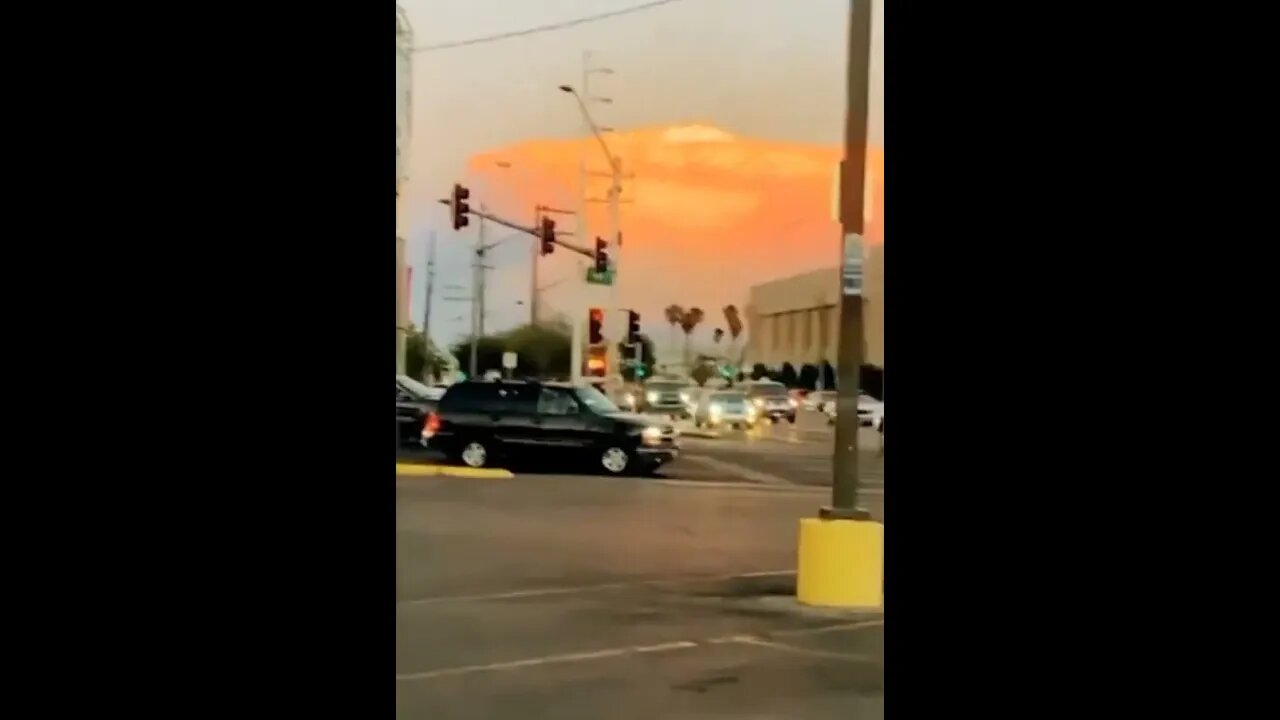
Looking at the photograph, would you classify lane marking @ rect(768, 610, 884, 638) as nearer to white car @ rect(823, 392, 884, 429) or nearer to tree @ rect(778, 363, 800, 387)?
white car @ rect(823, 392, 884, 429)

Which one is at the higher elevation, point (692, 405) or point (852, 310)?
point (852, 310)

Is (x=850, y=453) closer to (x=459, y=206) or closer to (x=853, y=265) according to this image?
(x=853, y=265)

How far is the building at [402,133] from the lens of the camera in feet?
12.3

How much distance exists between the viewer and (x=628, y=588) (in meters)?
4.71

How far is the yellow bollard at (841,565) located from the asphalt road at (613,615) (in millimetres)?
71

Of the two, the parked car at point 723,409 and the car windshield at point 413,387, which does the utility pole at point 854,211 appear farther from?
the car windshield at point 413,387

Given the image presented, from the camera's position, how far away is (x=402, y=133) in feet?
13.1

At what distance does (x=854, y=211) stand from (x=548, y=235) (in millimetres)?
1086

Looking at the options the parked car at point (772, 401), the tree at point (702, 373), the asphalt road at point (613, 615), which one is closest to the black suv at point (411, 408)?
the asphalt road at point (613, 615)
